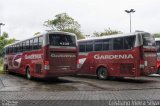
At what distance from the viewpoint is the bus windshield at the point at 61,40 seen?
18750 mm

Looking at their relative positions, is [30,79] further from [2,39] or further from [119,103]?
[2,39]

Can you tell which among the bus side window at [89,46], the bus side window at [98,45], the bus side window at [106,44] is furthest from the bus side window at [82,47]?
the bus side window at [106,44]

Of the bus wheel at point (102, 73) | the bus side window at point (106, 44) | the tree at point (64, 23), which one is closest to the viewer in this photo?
the bus side window at point (106, 44)

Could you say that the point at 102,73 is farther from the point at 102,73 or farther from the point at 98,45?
the point at 98,45

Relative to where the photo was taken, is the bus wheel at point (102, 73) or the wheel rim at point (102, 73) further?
the wheel rim at point (102, 73)

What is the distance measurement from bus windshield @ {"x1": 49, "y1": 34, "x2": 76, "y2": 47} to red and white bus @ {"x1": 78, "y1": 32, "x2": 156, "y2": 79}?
8.73 ft

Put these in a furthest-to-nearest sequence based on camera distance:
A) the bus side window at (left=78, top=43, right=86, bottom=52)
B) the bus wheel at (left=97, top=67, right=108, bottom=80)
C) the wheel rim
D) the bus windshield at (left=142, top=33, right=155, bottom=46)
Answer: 1. the bus side window at (left=78, top=43, right=86, bottom=52)
2. the wheel rim
3. the bus wheel at (left=97, top=67, right=108, bottom=80)
4. the bus windshield at (left=142, top=33, right=155, bottom=46)

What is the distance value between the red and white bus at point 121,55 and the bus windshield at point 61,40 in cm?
266

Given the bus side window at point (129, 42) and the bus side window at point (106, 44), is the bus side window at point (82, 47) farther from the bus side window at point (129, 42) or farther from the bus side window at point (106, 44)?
the bus side window at point (129, 42)

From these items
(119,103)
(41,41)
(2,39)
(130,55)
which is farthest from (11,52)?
(2,39)

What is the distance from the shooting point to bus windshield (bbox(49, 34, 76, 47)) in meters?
18.8

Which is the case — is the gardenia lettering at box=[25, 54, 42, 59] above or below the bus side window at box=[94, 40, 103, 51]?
below

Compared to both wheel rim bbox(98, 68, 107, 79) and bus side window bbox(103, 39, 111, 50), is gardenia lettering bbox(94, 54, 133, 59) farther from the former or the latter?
wheel rim bbox(98, 68, 107, 79)

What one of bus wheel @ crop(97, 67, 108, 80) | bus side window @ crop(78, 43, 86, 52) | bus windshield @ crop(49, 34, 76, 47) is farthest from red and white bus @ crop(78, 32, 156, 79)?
bus windshield @ crop(49, 34, 76, 47)
